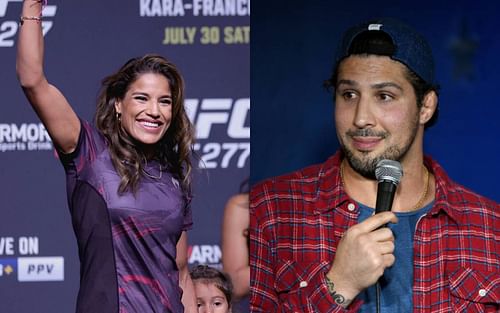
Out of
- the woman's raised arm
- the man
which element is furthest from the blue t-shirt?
the woman's raised arm

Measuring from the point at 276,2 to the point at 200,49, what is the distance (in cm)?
45

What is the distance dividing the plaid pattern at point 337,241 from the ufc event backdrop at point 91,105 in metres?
0.16

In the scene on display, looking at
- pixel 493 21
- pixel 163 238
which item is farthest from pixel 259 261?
pixel 493 21

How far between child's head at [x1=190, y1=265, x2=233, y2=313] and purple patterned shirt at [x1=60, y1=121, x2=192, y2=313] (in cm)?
11

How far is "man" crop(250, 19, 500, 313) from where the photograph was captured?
8.49 ft

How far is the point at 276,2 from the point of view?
10.3 ft

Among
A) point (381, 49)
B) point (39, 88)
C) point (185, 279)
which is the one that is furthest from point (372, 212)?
point (39, 88)

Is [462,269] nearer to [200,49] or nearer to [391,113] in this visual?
[391,113]

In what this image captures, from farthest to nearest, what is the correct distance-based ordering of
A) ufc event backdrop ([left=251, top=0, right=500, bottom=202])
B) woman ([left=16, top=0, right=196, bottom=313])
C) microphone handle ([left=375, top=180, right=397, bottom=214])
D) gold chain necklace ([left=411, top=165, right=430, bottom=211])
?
ufc event backdrop ([left=251, top=0, right=500, bottom=202]) < gold chain necklace ([left=411, top=165, right=430, bottom=211]) < woman ([left=16, top=0, right=196, bottom=313]) < microphone handle ([left=375, top=180, right=397, bottom=214])

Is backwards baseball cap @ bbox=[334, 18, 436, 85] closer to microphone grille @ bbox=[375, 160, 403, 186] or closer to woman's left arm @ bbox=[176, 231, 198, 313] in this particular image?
microphone grille @ bbox=[375, 160, 403, 186]

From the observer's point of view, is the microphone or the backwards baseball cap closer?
the microphone

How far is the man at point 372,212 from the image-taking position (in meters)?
2.59

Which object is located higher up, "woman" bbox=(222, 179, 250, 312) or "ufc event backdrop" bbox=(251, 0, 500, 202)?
"ufc event backdrop" bbox=(251, 0, 500, 202)

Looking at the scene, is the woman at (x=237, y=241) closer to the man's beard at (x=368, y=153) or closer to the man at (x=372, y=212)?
the man at (x=372, y=212)
